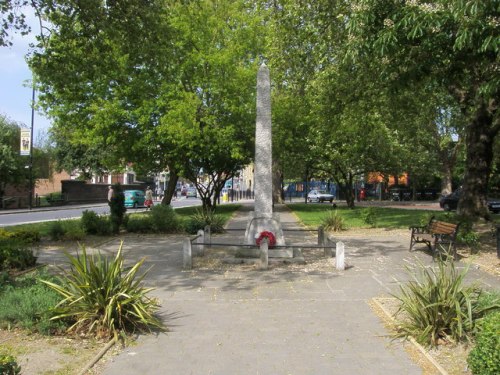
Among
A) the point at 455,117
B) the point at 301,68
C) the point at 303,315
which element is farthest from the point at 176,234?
the point at 455,117

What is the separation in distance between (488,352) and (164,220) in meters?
14.4

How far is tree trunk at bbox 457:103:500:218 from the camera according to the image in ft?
55.9

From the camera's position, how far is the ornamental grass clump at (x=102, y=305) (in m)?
5.71

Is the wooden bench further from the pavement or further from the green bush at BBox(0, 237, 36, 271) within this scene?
the green bush at BBox(0, 237, 36, 271)

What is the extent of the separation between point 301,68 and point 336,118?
9.17 ft

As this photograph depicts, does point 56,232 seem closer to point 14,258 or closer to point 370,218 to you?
point 14,258

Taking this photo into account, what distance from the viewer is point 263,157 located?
37.2ft

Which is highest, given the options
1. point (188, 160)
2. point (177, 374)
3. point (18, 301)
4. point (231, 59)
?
point (231, 59)

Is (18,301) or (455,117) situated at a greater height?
(455,117)

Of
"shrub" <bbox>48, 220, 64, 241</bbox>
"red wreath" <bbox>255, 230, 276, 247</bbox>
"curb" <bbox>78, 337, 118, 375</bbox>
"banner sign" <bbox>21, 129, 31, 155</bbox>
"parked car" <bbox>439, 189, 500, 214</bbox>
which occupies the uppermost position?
"banner sign" <bbox>21, 129, 31, 155</bbox>

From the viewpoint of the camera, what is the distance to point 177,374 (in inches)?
183

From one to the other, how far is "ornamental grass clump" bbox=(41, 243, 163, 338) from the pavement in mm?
343

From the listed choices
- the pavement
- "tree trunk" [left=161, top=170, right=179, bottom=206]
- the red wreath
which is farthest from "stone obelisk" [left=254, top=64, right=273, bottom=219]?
"tree trunk" [left=161, top=170, right=179, bottom=206]

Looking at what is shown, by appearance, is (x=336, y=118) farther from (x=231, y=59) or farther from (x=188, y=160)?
(x=188, y=160)
